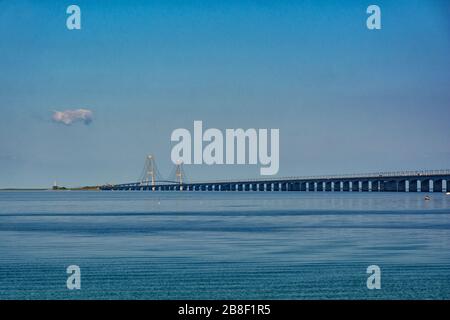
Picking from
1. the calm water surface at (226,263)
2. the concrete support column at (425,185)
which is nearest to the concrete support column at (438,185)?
the concrete support column at (425,185)

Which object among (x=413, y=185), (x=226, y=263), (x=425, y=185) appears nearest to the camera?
(x=226, y=263)

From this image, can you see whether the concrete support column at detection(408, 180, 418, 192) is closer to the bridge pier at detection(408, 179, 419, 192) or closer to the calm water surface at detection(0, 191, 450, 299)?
the bridge pier at detection(408, 179, 419, 192)

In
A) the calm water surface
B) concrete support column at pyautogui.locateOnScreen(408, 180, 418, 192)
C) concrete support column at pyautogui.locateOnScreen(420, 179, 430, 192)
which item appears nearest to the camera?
the calm water surface

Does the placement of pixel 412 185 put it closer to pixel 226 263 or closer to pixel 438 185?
pixel 438 185

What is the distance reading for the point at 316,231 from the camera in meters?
53.7

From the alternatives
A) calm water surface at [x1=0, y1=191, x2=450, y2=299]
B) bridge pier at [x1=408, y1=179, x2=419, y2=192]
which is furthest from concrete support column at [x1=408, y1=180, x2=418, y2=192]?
calm water surface at [x1=0, y1=191, x2=450, y2=299]

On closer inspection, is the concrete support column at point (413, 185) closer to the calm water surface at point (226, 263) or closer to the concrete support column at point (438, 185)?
the concrete support column at point (438, 185)

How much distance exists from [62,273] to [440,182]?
168694 millimetres

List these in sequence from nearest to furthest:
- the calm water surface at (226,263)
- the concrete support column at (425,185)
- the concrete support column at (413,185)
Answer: the calm water surface at (226,263) < the concrete support column at (425,185) < the concrete support column at (413,185)

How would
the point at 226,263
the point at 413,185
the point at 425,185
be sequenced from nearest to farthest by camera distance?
the point at 226,263, the point at 425,185, the point at 413,185

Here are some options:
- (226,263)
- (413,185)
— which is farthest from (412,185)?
(226,263)

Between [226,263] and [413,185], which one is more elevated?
[226,263]
